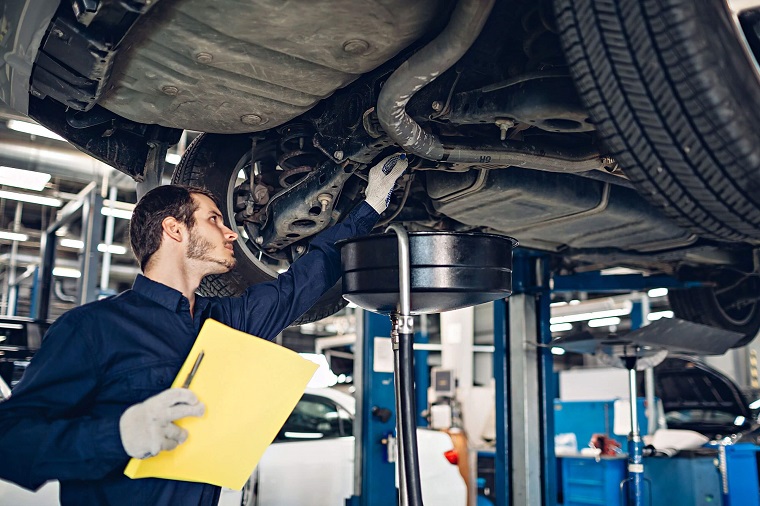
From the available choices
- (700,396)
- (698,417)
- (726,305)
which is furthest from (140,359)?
(698,417)

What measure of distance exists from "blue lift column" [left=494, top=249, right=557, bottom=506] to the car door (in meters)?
1.27

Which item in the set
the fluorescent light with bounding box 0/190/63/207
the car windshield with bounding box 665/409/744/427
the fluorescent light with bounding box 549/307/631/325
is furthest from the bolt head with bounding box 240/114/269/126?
the fluorescent light with bounding box 549/307/631/325

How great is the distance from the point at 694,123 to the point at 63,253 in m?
11.2

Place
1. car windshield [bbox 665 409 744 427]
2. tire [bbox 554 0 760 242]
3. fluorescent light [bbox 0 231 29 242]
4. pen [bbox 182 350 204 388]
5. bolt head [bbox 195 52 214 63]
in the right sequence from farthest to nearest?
fluorescent light [bbox 0 231 29 242] → car windshield [bbox 665 409 744 427] → bolt head [bbox 195 52 214 63] → pen [bbox 182 350 204 388] → tire [bbox 554 0 760 242]

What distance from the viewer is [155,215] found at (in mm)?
1490

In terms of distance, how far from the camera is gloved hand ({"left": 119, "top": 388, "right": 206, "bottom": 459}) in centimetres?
106

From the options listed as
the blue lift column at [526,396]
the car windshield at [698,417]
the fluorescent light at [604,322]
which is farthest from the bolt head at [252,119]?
the fluorescent light at [604,322]

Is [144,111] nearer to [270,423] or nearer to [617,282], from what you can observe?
[270,423]

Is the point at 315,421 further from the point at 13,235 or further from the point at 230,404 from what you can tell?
the point at 13,235

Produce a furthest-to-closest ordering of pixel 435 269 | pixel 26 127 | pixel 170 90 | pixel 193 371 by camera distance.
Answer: pixel 26 127 → pixel 170 90 → pixel 435 269 → pixel 193 371

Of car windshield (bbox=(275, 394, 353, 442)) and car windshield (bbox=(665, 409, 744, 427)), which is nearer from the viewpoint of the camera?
car windshield (bbox=(275, 394, 353, 442))

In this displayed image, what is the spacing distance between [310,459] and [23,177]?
3359 mm

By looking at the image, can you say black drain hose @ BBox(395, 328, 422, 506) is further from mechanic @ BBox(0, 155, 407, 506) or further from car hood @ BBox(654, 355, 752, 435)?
car hood @ BBox(654, 355, 752, 435)

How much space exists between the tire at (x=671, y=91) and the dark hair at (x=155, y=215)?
0.86 m
